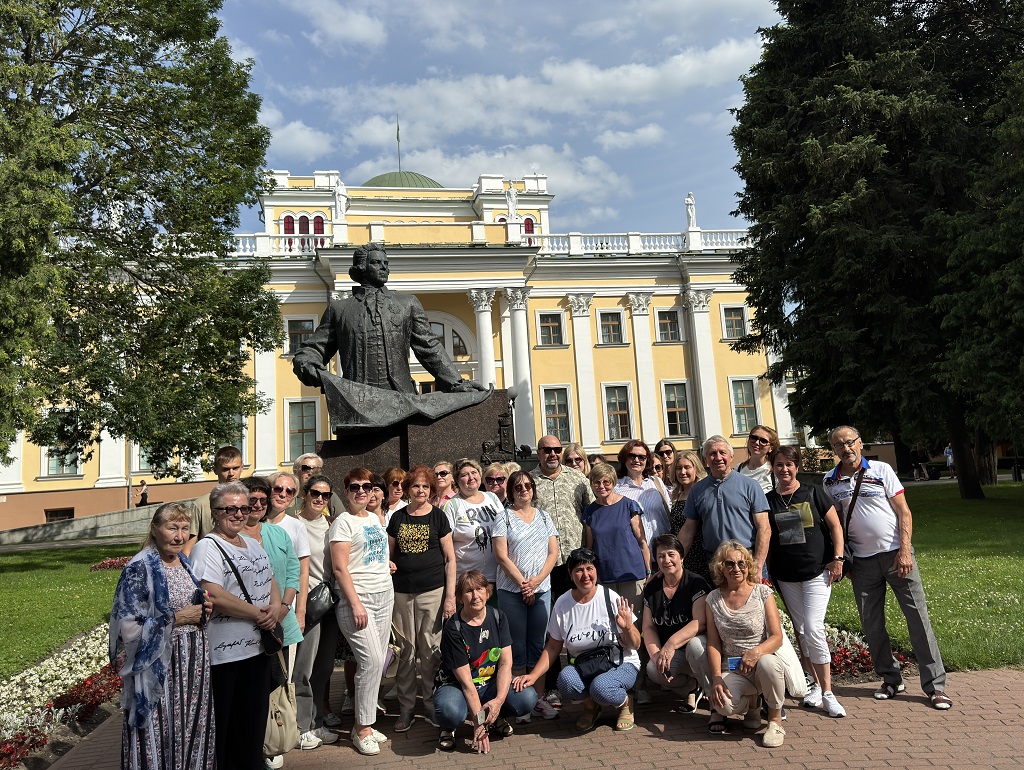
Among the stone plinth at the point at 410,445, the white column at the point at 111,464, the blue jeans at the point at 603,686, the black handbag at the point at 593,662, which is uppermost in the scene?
the white column at the point at 111,464

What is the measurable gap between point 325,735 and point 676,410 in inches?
1305

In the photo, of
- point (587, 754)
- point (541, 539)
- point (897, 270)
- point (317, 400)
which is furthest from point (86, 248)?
point (317, 400)

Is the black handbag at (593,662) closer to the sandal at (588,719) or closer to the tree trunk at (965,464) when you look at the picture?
the sandal at (588,719)

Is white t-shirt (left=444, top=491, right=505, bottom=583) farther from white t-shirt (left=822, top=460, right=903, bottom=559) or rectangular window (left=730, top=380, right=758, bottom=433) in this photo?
rectangular window (left=730, top=380, right=758, bottom=433)

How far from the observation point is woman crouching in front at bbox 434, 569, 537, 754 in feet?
14.5

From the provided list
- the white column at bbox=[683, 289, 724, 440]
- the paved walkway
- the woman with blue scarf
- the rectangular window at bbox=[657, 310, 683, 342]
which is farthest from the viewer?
the rectangular window at bbox=[657, 310, 683, 342]

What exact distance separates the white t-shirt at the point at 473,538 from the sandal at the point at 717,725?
156 cm

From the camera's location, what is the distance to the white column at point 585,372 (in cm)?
3534

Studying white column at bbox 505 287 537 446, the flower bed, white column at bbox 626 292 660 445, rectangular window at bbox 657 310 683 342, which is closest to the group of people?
the flower bed

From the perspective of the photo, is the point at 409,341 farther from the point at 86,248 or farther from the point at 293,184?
the point at 293,184

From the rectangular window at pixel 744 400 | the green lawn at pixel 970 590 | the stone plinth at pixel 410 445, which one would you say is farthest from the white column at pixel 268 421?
the stone plinth at pixel 410 445

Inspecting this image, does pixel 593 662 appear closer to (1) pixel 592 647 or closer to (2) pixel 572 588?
(1) pixel 592 647

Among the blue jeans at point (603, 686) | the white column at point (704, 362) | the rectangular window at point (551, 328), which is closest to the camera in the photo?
the blue jeans at point (603, 686)

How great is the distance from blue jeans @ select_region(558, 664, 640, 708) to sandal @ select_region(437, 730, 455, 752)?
71 centimetres
